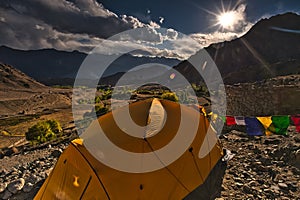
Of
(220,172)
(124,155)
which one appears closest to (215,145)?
(220,172)

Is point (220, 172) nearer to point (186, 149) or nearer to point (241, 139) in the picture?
point (186, 149)

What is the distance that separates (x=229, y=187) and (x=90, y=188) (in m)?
4.65

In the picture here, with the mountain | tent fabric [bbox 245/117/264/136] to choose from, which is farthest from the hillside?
tent fabric [bbox 245/117/264/136]

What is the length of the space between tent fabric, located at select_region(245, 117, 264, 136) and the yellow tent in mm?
4796

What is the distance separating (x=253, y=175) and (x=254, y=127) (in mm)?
3457

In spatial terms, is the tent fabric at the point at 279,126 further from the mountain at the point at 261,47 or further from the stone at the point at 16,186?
the mountain at the point at 261,47

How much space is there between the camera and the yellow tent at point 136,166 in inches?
281

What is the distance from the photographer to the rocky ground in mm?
8461

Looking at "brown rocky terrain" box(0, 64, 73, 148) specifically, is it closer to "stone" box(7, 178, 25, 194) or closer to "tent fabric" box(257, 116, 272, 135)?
"stone" box(7, 178, 25, 194)

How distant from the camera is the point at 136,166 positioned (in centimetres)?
731

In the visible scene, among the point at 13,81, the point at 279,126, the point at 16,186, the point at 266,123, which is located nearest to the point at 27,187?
the point at 16,186

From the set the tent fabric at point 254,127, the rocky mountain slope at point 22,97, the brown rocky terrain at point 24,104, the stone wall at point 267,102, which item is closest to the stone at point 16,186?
the tent fabric at point 254,127

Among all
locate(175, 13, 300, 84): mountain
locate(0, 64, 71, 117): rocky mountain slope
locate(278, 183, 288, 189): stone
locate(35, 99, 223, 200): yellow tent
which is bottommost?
locate(278, 183, 288, 189): stone

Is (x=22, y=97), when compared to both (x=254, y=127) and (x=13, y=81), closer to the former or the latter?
(x=13, y=81)
